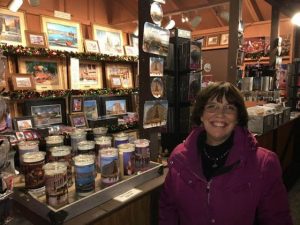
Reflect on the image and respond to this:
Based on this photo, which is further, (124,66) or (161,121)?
(124,66)

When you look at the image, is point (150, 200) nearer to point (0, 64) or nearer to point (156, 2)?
point (0, 64)

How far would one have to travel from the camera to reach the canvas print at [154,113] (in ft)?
5.46

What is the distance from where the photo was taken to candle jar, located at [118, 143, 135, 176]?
131 centimetres

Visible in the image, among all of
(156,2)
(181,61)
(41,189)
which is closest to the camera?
(41,189)

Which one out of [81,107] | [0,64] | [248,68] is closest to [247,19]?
[248,68]

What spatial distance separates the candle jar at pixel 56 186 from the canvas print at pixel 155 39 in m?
0.90

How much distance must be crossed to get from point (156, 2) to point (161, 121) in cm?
77

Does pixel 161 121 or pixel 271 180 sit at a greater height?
pixel 161 121

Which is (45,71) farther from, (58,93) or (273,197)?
(273,197)

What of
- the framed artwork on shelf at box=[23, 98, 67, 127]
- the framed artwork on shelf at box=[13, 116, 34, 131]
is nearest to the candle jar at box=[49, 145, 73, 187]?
the framed artwork on shelf at box=[13, 116, 34, 131]

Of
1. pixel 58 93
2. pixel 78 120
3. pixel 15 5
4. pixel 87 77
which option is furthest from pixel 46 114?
pixel 15 5

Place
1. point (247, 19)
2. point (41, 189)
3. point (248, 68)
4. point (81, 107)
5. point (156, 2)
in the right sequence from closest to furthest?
point (41, 189) → point (156, 2) → point (81, 107) → point (248, 68) → point (247, 19)

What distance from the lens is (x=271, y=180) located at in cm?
118

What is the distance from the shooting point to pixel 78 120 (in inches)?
133
